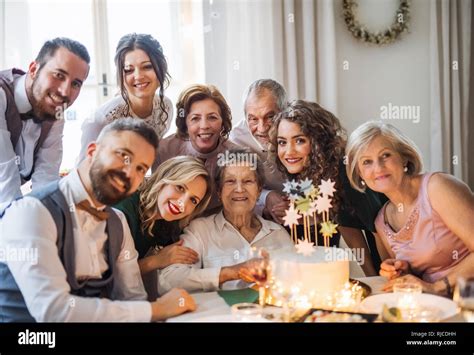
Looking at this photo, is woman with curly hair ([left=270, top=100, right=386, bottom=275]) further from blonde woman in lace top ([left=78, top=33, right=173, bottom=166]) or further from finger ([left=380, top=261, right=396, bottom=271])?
blonde woman in lace top ([left=78, top=33, right=173, bottom=166])

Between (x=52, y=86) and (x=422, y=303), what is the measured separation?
69.8 inches

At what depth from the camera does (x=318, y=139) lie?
255cm

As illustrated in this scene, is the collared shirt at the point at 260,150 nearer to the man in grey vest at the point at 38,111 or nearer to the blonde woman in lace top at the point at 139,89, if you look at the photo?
the blonde woman in lace top at the point at 139,89

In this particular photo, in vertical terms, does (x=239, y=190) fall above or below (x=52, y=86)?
below

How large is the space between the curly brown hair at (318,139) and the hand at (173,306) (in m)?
0.67

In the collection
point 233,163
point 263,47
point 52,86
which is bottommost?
point 233,163

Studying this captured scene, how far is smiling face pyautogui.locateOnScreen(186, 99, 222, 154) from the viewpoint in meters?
2.55

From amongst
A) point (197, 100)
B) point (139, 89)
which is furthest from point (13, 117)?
point (197, 100)

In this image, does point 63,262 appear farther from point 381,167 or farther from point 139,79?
point 381,167

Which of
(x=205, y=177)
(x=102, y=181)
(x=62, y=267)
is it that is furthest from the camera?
(x=205, y=177)

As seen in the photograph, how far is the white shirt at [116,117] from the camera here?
251 cm

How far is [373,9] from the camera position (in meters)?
2.60
